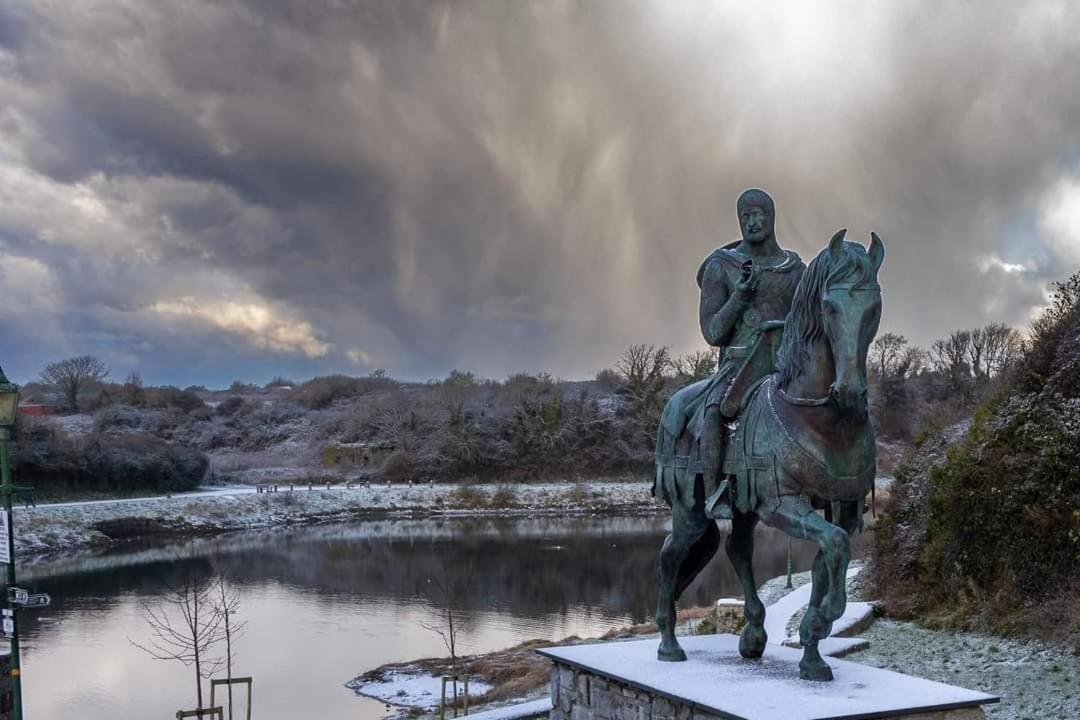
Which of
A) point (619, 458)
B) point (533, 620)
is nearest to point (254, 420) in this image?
point (619, 458)

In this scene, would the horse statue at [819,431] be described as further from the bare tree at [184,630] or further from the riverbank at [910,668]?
the bare tree at [184,630]

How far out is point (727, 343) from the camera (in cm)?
697

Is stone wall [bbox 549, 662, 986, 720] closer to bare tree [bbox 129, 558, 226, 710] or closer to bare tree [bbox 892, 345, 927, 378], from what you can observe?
bare tree [bbox 129, 558, 226, 710]

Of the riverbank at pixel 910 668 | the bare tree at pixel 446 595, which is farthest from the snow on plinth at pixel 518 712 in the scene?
the bare tree at pixel 446 595

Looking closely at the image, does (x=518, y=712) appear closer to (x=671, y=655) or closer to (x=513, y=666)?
(x=513, y=666)

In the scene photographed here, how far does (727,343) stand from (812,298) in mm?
1302

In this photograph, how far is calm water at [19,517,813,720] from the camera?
16531 mm

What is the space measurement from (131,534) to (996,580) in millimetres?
35231

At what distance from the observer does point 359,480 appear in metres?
59.7

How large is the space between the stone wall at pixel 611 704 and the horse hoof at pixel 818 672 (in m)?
0.66

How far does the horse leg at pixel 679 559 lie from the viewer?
23.0 ft

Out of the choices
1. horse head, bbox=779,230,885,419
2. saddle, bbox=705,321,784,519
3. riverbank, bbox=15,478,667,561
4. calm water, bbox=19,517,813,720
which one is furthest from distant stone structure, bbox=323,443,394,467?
horse head, bbox=779,230,885,419

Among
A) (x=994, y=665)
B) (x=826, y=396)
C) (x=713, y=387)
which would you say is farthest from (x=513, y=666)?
(x=826, y=396)

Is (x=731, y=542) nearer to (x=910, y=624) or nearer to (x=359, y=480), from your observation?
(x=910, y=624)
